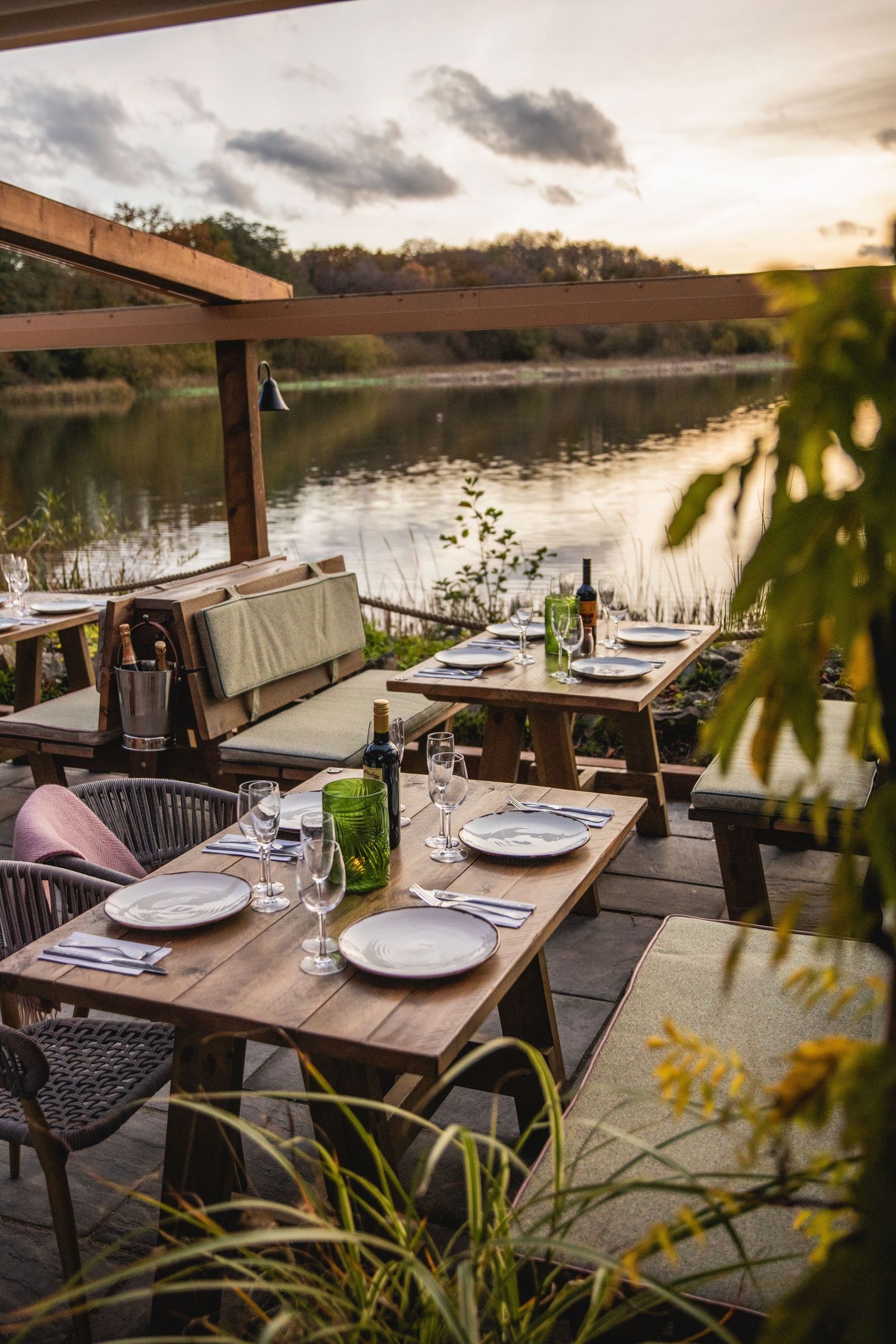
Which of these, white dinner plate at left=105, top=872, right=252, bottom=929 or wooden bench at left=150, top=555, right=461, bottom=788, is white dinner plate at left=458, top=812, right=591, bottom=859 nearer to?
white dinner plate at left=105, top=872, right=252, bottom=929

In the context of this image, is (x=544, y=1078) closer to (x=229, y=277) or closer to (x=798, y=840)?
(x=798, y=840)

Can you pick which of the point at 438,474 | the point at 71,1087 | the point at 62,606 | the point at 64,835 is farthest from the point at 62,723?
the point at 438,474

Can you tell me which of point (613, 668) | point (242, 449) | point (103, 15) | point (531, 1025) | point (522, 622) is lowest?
point (531, 1025)

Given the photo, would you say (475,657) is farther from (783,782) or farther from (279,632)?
(783,782)

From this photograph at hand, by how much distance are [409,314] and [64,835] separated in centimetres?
302

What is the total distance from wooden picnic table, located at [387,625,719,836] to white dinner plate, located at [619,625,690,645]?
1.1 inches

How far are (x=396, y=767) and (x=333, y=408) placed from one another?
21.9 feet

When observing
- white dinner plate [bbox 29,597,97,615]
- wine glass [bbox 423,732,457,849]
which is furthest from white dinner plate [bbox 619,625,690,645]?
white dinner plate [bbox 29,597,97,615]

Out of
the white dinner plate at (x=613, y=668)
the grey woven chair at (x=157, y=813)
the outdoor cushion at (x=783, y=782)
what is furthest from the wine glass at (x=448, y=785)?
the white dinner plate at (x=613, y=668)

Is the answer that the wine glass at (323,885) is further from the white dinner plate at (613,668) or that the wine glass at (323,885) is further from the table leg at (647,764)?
the table leg at (647,764)

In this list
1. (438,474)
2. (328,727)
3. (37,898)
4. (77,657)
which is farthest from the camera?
(438,474)

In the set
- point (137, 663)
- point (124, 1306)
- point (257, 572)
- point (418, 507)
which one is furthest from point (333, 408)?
point (124, 1306)

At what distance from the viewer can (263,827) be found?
2.13 meters

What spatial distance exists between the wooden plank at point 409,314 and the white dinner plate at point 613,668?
1.34 metres
